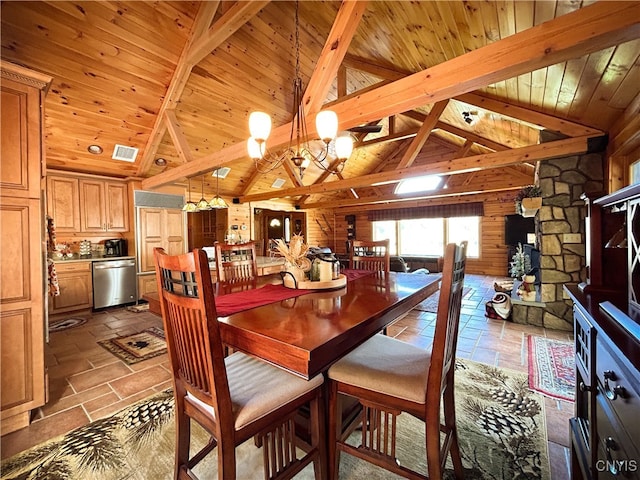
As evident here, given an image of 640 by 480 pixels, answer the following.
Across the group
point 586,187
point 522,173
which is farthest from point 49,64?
point 522,173

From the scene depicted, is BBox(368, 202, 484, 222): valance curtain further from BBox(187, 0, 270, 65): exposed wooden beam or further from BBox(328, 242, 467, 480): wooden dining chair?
BBox(328, 242, 467, 480): wooden dining chair

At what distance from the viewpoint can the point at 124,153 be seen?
4.74 m

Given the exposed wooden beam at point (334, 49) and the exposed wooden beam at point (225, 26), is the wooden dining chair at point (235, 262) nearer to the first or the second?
the exposed wooden beam at point (334, 49)

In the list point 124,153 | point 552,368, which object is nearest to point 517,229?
point 552,368

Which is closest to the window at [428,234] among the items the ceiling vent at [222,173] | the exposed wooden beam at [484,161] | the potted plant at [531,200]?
the exposed wooden beam at [484,161]

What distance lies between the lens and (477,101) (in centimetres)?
365

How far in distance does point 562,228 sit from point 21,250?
5334mm

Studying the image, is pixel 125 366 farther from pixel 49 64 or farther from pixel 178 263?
pixel 49 64

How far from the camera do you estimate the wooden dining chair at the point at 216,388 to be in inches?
38.5

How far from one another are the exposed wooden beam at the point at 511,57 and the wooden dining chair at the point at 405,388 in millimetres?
1332

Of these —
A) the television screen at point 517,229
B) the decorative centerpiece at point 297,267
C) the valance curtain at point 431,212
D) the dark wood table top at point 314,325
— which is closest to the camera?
the dark wood table top at point 314,325

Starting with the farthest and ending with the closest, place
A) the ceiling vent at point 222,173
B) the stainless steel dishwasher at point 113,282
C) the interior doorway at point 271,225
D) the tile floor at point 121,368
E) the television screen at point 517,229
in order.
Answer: the interior doorway at point 271,225 → the television screen at point 517,229 → the ceiling vent at point 222,173 → the stainless steel dishwasher at point 113,282 → the tile floor at point 121,368

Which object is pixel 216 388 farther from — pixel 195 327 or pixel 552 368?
pixel 552 368

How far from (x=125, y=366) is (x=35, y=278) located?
3.99 ft
